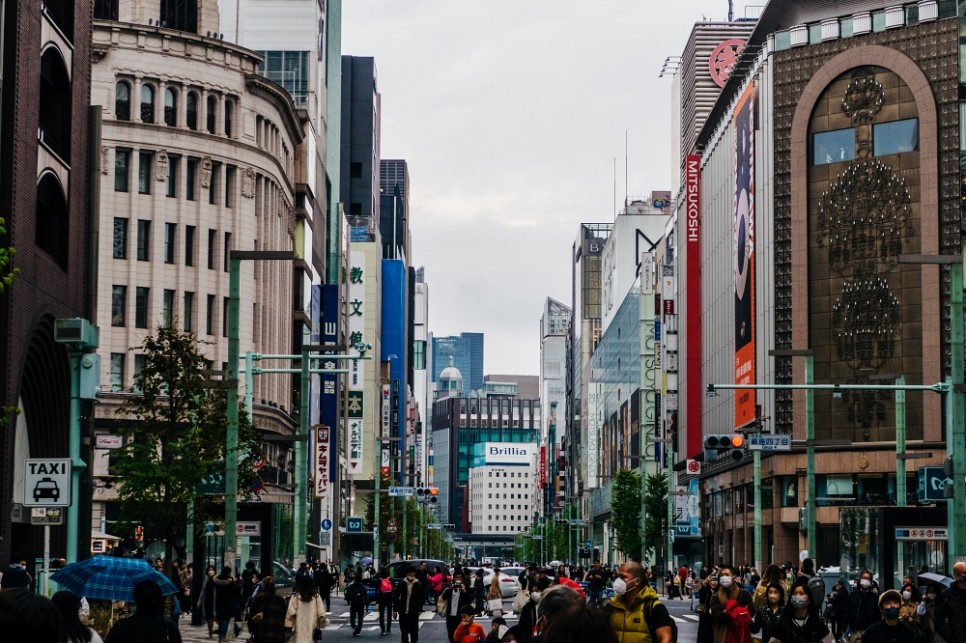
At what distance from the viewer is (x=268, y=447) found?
8162 centimetres

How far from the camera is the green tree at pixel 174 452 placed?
123ft

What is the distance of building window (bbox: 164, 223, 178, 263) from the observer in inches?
2975

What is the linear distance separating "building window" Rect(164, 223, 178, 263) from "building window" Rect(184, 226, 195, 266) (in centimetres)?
52

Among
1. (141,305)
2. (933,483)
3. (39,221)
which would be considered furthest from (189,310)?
(933,483)

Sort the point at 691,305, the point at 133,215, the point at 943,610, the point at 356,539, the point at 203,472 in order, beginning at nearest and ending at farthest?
1. the point at 943,610
2. the point at 203,472
3. the point at 133,215
4. the point at 356,539
5. the point at 691,305

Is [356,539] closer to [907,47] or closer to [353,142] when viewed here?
[907,47]

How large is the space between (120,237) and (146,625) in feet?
212

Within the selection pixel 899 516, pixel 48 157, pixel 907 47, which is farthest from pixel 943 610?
pixel 907 47

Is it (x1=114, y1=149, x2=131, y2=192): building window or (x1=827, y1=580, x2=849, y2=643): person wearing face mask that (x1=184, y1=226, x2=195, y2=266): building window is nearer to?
(x1=114, y1=149, x2=131, y2=192): building window

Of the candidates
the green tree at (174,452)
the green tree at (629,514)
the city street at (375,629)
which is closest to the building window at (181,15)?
the city street at (375,629)

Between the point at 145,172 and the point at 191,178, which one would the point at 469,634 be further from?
the point at 191,178

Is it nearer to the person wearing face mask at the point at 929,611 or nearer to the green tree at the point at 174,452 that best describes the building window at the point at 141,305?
the green tree at the point at 174,452

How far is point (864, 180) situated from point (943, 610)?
64.9 meters

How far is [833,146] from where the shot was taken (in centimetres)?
8162
